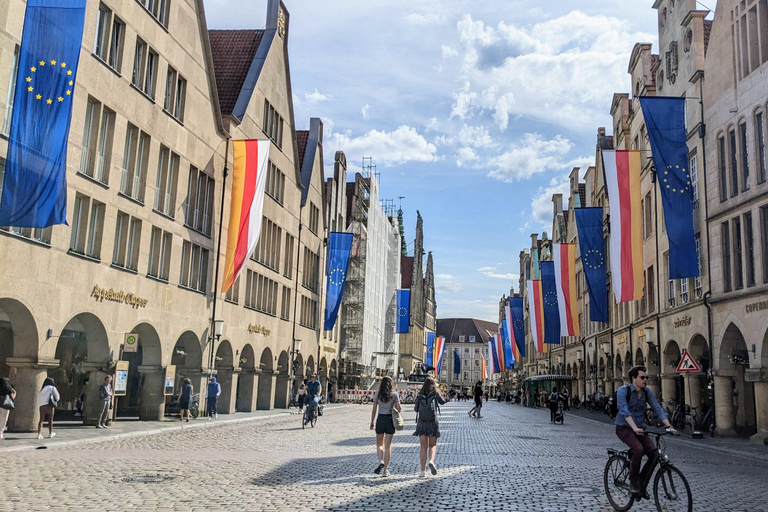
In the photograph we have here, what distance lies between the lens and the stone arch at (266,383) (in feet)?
133

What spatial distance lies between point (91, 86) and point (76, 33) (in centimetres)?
384

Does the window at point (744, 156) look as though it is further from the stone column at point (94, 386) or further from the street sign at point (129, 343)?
the stone column at point (94, 386)

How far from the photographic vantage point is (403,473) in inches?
523

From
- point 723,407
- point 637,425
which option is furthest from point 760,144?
point 637,425

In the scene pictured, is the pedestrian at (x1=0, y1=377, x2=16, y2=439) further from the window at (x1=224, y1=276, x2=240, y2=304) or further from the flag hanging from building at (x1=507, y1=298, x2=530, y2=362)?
the flag hanging from building at (x1=507, y1=298, x2=530, y2=362)

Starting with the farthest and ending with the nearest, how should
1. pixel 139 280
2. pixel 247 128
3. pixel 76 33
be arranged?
pixel 247 128
pixel 139 280
pixel 76 33

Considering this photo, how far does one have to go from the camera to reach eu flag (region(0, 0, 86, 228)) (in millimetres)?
16594

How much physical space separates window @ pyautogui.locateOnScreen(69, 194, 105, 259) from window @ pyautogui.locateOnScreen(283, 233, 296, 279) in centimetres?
2099

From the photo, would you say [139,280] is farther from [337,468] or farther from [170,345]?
[337,468]

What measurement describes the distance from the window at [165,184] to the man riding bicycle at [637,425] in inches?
828

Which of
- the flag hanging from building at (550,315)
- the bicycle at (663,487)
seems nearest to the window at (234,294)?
the flag hanging from building at (550,315)

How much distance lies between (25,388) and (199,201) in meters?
13.4

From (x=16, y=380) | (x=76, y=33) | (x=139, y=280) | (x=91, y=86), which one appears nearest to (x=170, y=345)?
(x=139, y=280)

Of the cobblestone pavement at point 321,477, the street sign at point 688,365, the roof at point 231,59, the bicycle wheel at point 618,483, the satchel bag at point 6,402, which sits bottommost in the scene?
the cobblestone pavement at point 321,477
